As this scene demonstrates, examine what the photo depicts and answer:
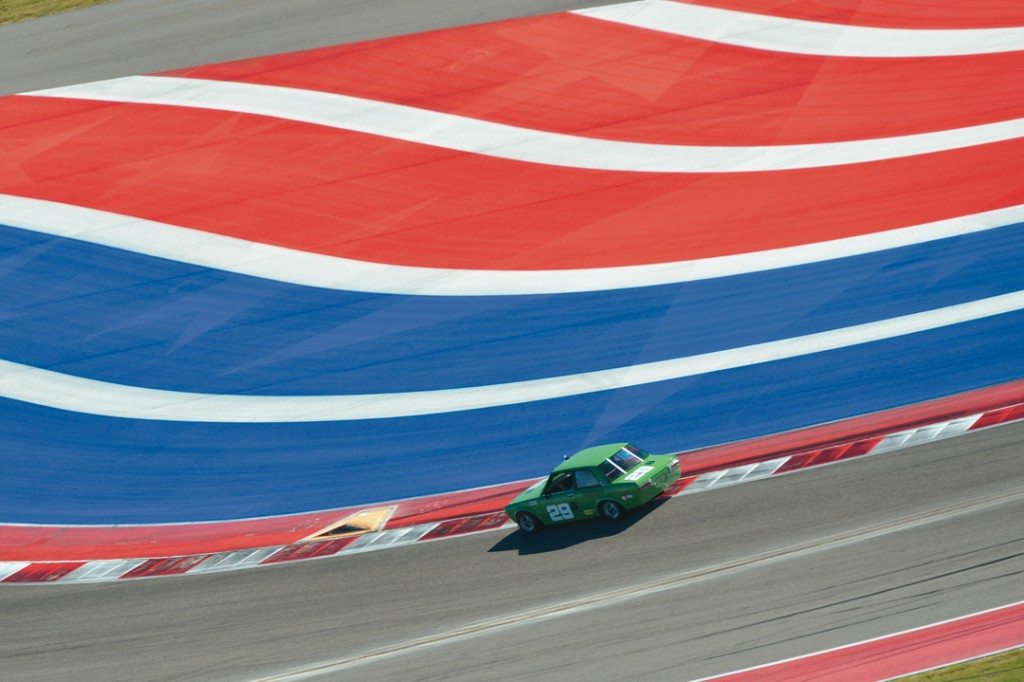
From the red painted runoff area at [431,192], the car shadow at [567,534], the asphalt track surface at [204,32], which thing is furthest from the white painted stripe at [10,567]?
the asphalt track surface at [204,32]

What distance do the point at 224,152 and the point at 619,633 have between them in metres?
20.6

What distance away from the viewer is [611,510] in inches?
749

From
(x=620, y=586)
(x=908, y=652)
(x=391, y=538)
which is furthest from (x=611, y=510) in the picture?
(x=908, y=652)

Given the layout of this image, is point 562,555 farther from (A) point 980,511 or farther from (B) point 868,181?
(B) point 868,181

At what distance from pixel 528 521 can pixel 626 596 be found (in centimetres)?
334

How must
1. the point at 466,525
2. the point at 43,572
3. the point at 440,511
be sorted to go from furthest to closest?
the point at 43,572 → the point at 440,511 → the point at 466,525

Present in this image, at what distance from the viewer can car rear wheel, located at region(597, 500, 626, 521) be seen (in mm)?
18938

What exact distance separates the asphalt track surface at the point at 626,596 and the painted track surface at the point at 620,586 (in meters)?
0.03

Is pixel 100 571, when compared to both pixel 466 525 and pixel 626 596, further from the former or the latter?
pixel 626 596

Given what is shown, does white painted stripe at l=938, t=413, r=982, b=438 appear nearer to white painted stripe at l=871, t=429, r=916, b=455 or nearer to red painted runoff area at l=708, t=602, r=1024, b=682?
white painted stripe at l=871, t=429, r=916, b=455

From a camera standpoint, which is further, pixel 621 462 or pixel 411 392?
pixel 411 392

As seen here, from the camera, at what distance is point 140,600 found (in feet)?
65.7

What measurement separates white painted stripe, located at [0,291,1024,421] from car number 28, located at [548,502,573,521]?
4451 millimetres

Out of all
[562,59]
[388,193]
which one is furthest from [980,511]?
[562,59]
